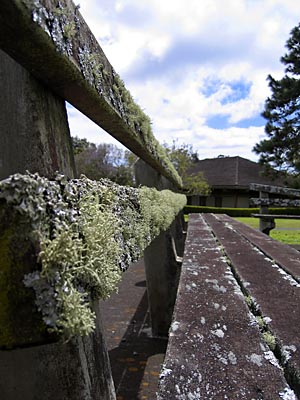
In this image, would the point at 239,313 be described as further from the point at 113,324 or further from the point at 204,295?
the point at 113,324

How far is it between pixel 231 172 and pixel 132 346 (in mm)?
35652

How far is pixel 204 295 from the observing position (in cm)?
128

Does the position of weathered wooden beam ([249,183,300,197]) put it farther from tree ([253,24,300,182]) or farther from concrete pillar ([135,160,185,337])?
tree ([253,24,300,182])

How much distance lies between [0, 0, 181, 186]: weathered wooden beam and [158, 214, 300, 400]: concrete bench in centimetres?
68

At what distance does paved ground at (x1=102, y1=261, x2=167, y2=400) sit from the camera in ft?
10.2

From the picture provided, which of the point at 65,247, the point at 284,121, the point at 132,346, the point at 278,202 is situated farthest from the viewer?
the point at 284,121

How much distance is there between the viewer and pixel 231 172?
38156 mm

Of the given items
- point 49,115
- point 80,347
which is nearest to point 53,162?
point 49,115

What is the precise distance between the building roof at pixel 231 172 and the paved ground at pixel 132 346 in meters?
31.0

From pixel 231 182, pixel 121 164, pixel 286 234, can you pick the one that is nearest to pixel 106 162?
pixel 121 164

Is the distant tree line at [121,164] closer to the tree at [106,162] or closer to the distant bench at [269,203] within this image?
the tree at [106,162]

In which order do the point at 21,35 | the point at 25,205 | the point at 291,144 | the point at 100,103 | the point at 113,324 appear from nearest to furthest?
1. the point at 25,205
2. the point at 21,35
3. the point at 100,103
4. the point at 113,324
5. the point at 291,144

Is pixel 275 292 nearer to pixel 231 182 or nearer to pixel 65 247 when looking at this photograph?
pixel 65 247

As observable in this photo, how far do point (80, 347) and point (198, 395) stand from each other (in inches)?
10.3
